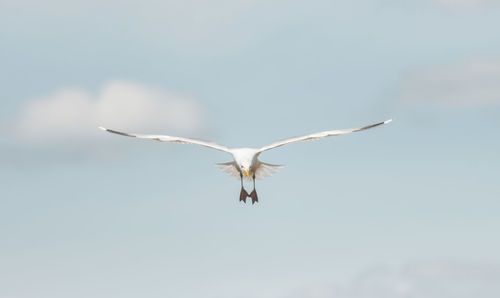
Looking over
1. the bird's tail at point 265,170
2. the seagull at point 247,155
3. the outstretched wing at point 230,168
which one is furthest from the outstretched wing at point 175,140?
the bird's tail at point 265,170

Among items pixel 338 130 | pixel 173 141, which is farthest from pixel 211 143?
pixel 338 130

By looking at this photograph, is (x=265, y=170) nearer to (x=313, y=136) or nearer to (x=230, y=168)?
(x=230, y=168)

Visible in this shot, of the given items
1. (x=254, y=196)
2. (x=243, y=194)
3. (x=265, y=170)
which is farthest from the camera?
(x=265, y=170)

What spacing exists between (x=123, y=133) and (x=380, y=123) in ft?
44.2

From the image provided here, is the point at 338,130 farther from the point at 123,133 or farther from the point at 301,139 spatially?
the point at 123,133

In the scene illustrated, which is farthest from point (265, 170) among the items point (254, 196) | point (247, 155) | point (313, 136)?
point (313, 136)

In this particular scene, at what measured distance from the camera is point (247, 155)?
2518 inches

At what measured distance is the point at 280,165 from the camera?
67.6 m

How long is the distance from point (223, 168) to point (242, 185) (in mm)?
2137

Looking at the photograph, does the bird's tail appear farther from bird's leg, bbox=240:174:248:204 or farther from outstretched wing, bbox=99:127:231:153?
outstretched wing, bbox=99:127:231:153

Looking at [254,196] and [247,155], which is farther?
[254,196]

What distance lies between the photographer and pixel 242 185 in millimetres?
66000

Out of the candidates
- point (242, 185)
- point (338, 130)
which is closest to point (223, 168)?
point (242, 185)

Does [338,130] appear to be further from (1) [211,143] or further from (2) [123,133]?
(2) [123,133]
